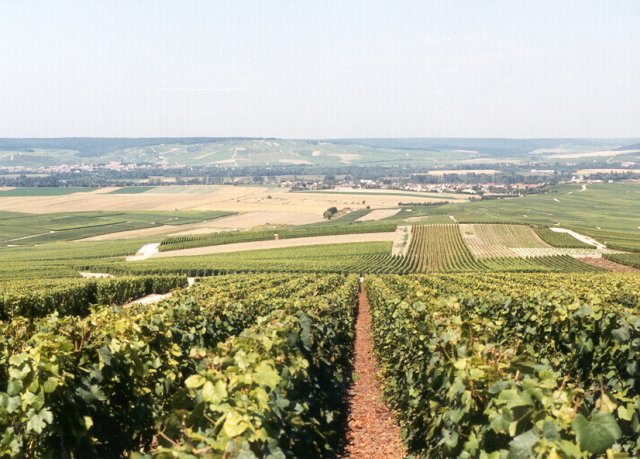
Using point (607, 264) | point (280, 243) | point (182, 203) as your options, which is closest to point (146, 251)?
point (280, 243)

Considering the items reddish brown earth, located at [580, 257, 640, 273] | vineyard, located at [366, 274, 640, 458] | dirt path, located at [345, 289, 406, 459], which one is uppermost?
vineyard, located at [366, 274, 640, 458]

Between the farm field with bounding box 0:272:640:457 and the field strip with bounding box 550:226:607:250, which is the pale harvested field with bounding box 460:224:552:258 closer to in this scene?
the field strip with bounding box 550:226:607:250

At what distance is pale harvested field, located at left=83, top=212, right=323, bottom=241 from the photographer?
114 metres

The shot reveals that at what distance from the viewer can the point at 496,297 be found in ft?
56.8

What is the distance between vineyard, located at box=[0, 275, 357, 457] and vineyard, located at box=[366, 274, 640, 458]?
165cm

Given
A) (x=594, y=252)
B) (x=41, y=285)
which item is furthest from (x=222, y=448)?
(x=594, y=252)

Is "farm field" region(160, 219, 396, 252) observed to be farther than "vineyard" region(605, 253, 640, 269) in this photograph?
Yes

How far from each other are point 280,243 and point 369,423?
78.6 m

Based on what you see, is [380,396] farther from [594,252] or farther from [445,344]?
[594,252]

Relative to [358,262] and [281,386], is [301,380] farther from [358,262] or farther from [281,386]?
[358,262]

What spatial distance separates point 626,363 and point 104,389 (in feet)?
26.6

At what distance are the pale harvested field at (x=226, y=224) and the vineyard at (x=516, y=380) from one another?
10304 centimetres

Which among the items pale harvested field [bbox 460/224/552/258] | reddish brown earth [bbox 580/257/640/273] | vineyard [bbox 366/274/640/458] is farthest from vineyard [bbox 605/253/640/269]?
vineyard [bbox 366/274/640/458]

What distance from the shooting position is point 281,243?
90.6 meters
